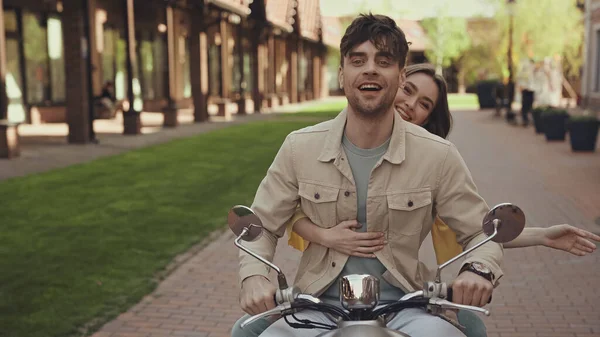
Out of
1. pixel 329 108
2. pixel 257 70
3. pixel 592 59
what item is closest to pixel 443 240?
pixel 257 70

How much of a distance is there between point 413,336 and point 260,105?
34.7 m

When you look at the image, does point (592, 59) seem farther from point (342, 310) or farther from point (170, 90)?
point (342, 310)

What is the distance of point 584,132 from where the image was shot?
17.8m

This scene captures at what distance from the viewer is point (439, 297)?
249 cm

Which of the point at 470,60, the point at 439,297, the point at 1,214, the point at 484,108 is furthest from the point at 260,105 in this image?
the point at 470,60

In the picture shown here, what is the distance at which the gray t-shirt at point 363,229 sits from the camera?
9.27ft

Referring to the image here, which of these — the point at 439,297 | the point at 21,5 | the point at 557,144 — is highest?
the point at 21,5

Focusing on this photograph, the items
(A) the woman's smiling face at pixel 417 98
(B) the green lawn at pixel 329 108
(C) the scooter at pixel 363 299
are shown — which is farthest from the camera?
(B) the green lawn at pixel 329 108

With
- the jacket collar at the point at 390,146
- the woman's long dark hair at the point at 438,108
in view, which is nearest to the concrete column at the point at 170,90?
the woman's long dark hair at the point at 438,108

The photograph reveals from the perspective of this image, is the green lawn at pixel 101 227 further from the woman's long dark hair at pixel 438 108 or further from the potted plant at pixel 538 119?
the potted plant at pixel 538 119

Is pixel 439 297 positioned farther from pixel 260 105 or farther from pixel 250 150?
pixel 260 105

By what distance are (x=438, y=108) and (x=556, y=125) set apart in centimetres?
1797

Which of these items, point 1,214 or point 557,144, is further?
point 557,144

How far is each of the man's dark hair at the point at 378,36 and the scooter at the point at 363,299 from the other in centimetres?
69
